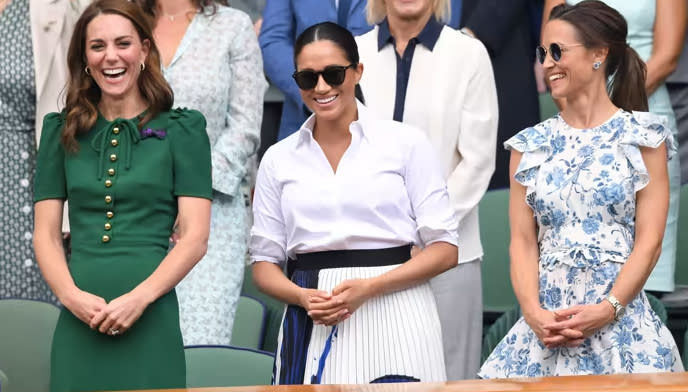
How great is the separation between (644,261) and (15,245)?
2614 millimetres

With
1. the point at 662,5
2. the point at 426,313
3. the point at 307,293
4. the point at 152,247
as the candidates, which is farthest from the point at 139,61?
the point at 662,5

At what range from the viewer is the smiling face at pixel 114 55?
4012 mm

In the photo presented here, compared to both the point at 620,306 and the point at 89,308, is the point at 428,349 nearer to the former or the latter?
the point at 620,306

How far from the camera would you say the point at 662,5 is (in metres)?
5.55

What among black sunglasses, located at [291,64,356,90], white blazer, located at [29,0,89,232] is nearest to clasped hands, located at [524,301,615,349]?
black sunglasses, located at [291,64,356,90]

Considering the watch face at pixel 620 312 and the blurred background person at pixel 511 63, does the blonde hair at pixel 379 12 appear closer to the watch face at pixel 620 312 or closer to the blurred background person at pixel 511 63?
the blurred background person at pixel 511 63

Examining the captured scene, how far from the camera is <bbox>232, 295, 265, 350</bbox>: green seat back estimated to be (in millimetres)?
5223

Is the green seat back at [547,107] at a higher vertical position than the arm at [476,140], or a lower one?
higher

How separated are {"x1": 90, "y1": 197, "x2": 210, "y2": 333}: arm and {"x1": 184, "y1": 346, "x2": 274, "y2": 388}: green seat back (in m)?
0.47

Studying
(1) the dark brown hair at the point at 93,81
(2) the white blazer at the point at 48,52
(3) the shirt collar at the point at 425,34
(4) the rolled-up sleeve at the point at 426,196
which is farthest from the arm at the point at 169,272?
(2) the white blazer at the point at 48,52

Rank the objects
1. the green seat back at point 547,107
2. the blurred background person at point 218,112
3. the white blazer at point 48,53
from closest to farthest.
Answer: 1. the blurred background person at point 218,112
2. the white blazer at point 48,53
3. the green seat back at point 547,107

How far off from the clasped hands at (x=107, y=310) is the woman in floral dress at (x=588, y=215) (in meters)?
1.01

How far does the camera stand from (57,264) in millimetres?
3883

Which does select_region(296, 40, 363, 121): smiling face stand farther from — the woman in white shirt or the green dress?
the green dress
